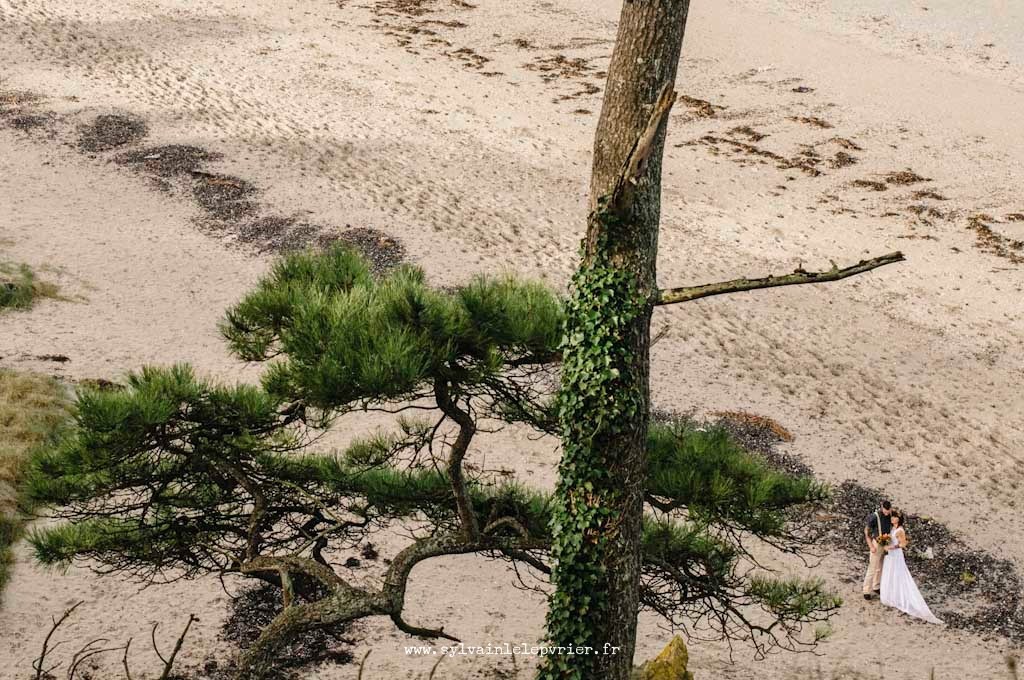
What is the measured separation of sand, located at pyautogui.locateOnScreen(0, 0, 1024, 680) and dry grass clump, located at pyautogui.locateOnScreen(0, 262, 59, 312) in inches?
15.4

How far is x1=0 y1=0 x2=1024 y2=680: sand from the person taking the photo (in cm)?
1232

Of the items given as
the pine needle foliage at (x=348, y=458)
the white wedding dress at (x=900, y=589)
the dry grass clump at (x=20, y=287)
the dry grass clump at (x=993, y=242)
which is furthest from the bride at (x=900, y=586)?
the dry grass clump at (x=20, y=287)

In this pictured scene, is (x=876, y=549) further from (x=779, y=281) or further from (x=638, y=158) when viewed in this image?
(x=638, y=158)

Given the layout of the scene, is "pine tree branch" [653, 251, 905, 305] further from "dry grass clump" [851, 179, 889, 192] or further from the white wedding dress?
"dry grass clump" [851, 179, 889, 192]

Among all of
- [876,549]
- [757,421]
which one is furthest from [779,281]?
[757,421]

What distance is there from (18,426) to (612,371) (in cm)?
914

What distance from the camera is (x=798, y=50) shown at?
101ft

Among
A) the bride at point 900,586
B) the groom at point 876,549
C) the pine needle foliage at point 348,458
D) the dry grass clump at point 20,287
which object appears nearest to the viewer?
the pine needle foliage at point 348,458

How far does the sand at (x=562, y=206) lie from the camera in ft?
40.4

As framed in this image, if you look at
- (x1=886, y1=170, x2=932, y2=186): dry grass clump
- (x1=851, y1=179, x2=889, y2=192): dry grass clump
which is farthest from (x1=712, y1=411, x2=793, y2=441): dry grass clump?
(x1=886, y1=170, x2=932, y2=186): dry grass clump

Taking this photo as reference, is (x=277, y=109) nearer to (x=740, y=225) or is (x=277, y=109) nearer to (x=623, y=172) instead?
(x=740, y=225)

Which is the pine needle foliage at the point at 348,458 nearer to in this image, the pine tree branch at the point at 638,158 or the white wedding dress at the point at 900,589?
the pine tree branch at the point at 638,158

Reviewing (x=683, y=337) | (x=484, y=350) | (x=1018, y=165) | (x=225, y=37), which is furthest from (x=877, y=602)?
(x=225, y=37)

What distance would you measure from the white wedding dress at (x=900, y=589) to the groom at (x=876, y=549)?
0.13 metres
